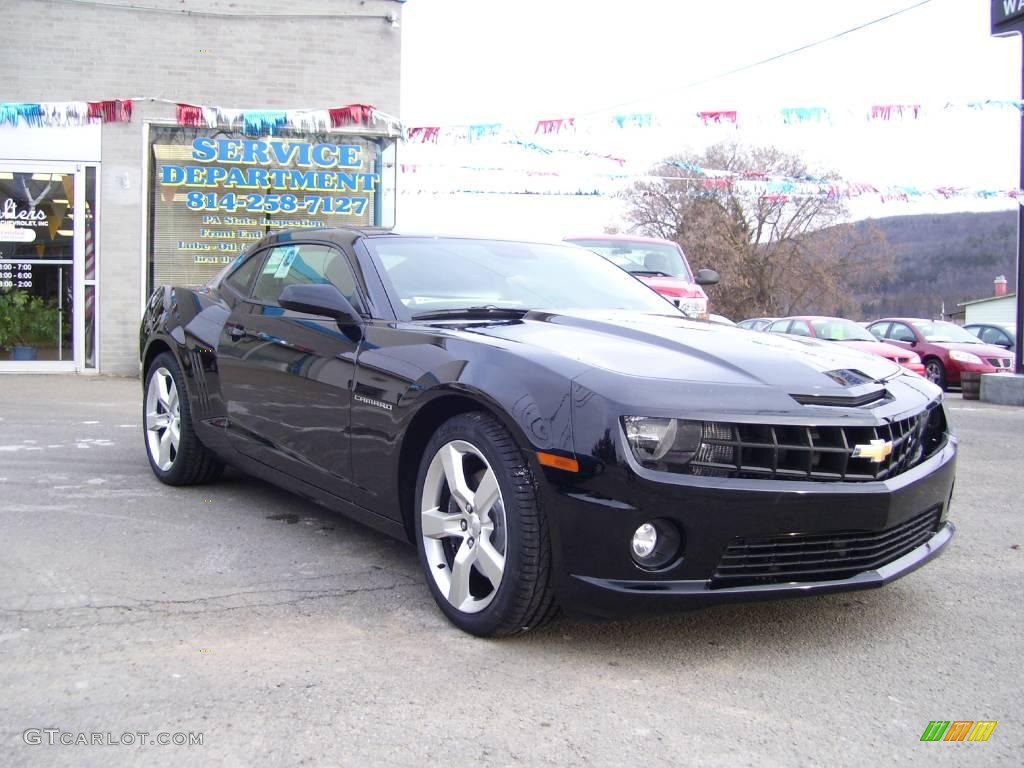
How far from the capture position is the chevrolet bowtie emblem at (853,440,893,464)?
9.62 ft

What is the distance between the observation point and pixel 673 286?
1079cm

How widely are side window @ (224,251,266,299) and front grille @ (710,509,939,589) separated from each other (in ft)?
9.81

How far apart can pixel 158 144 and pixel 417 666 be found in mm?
10597

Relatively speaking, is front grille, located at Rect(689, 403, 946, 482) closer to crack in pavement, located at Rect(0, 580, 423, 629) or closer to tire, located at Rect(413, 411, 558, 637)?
tire, located at Rect(413, 411, 558, 637)

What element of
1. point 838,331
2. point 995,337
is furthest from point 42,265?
point 995,337

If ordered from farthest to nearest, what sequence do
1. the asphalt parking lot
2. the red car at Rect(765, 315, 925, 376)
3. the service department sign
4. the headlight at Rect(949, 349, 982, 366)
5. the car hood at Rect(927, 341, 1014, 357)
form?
the car hood at Rect(927, 341, 1014, 357), the headlight at Rect(949, 349, 982, 366), the red car at Rect(765, 315, 925, 376), the service department sign, the asphalt parking lot

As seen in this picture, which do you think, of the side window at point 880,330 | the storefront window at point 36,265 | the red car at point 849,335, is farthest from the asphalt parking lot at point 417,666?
the side window at point 880,330

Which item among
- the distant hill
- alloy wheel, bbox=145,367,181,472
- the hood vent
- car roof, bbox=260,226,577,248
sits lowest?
alloy wheel, bbox=145,367,181,472

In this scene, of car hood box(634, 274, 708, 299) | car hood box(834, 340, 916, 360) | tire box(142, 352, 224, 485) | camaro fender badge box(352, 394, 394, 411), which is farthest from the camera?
car hood box(834, 340, 916, 360)

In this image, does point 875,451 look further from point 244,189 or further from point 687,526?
point 244,189

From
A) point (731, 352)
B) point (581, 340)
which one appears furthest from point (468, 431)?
point (731, 352)

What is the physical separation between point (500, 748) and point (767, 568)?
990 mm

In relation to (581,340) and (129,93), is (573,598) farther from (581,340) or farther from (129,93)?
(129,93)

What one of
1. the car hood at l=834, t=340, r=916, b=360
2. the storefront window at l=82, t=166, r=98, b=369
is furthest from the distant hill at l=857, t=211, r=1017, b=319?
the storefront window at l=82, t=166, r=98, b=369
